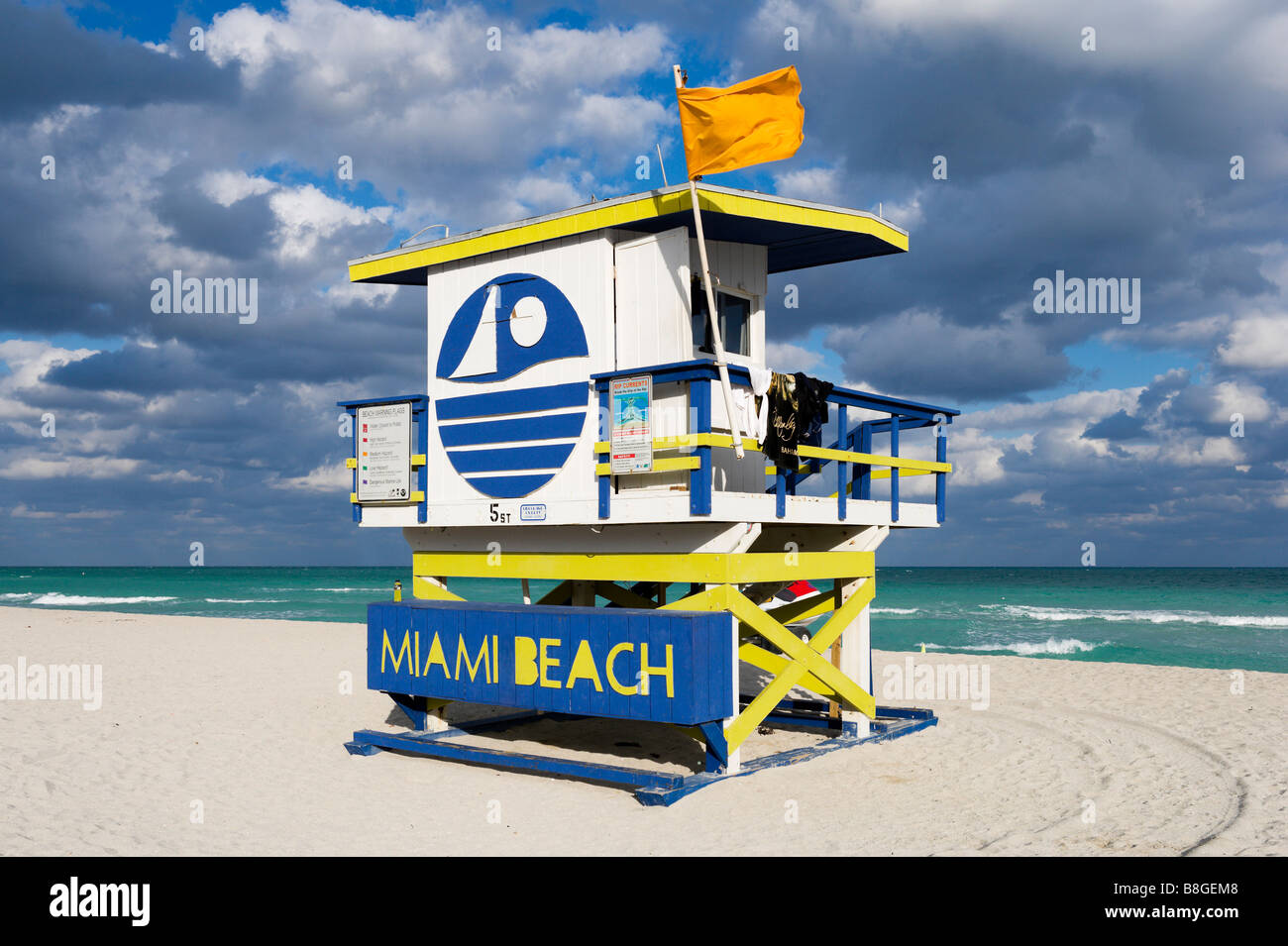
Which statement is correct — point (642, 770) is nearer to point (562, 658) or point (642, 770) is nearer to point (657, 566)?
point (562, 658)

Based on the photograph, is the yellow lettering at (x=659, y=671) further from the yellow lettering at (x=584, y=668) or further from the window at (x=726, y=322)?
the window at (x=726, y=322)

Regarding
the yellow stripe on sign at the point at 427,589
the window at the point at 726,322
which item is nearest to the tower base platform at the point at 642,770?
the yellow stripe on sign at the point at 427,589

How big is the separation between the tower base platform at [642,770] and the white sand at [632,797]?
147 mm

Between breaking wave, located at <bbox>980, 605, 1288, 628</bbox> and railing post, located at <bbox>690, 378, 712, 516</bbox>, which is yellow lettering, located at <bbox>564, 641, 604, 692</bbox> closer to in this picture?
railing post, located at <bbox>690, 378, 712, 516</bbox>

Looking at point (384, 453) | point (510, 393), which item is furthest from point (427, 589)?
point (510, 393)

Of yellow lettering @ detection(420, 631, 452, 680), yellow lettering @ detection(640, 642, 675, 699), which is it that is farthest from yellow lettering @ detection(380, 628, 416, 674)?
yellow lettering @ detection(640, 642, 675, 699)

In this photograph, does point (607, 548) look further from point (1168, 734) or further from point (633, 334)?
point (1168, 734)

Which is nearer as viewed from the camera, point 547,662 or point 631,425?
point 631,425

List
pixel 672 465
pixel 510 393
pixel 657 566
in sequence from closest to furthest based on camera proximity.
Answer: pixel 672 465 < pixel 657 566 < pixel 510 393

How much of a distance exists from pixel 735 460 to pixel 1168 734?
7.27 metres

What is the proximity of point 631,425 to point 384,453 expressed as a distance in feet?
11.4

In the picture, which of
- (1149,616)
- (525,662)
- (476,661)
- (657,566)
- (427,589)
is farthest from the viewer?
(1149,616)

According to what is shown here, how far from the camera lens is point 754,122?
362 inches
